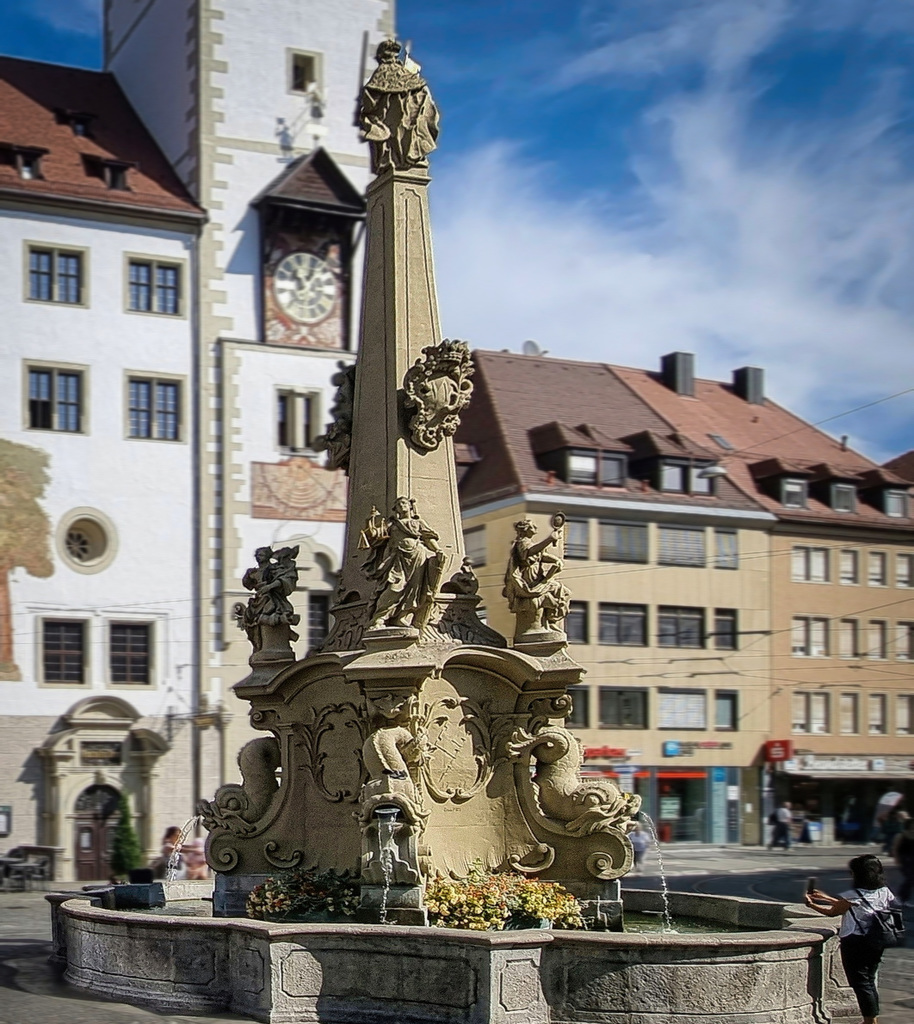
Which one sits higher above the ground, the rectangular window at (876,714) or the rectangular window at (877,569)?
the rectangular window at (877,569)

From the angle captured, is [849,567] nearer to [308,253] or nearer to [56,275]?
[308,253]

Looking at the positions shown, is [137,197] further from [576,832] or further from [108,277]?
[576,832]

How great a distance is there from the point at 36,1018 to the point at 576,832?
476cm

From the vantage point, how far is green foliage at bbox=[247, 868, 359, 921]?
14.6 meters

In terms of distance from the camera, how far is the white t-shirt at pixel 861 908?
12.3 meters

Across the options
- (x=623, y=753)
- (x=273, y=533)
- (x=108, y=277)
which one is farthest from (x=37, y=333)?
(x=623, y=753)

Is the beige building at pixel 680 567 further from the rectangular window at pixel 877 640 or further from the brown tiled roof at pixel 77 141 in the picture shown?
the brown tiled roof at pixel 77 141

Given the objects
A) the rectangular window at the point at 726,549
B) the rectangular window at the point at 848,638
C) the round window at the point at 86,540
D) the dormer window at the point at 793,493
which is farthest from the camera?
the rectangular window at the point at 848,638

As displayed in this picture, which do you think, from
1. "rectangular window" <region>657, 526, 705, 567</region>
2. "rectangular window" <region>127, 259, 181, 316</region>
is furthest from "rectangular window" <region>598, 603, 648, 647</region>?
"rectangular window" <region>127, 259, 181, 316</region>

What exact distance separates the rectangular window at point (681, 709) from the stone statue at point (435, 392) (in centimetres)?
3605

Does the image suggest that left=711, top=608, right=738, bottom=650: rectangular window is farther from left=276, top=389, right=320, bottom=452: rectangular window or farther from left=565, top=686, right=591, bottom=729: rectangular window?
left=276, top=389, right=320, bottom=452: rectangular window

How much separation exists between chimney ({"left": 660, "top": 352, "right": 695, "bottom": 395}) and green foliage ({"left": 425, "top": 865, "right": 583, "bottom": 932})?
44696 millimetres

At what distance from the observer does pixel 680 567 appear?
2069 inches

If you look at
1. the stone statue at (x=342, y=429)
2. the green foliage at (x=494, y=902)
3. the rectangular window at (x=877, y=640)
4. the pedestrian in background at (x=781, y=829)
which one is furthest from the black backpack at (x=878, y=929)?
the rectangular window at (x=877, y=640)
